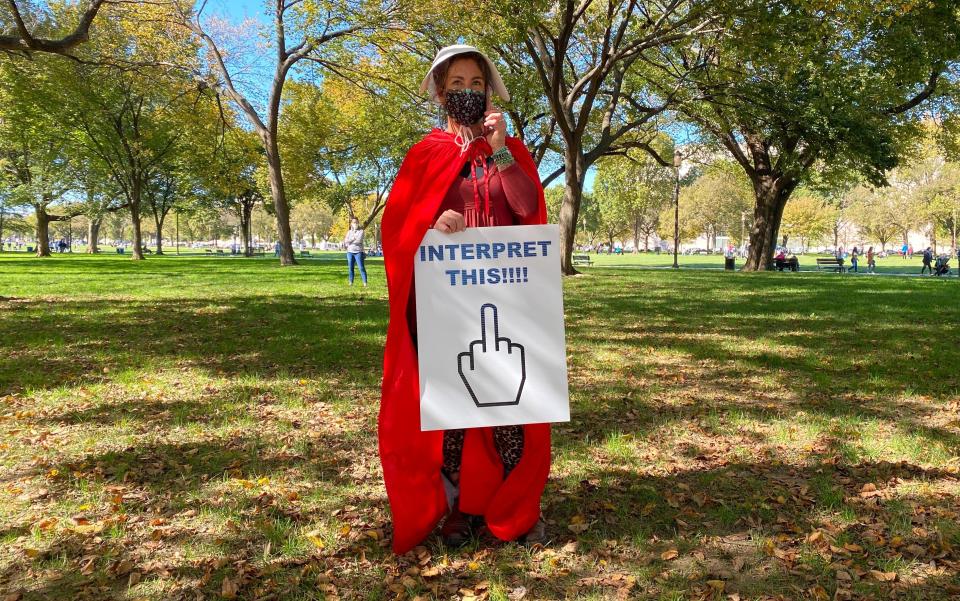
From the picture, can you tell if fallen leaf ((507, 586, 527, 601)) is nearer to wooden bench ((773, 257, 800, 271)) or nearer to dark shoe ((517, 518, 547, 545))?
dark shoe ((517, 518, 547, 545))

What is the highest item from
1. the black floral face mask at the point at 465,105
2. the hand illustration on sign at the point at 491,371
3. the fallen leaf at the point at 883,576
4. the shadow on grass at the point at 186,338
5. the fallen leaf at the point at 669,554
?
the black floral face mask at the point at 465,105

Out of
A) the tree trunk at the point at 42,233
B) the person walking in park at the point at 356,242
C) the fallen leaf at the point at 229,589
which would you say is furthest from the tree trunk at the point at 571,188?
the tree trunk at the point at 42,233

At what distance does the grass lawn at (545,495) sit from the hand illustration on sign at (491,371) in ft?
2.79

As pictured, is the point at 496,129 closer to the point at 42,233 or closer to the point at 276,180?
the point at 276,180

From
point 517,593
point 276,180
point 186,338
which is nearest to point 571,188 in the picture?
point 276,180

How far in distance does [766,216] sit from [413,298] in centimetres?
2824

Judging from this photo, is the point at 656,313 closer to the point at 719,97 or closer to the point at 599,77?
the point at 599,77

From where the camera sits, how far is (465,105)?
264cm

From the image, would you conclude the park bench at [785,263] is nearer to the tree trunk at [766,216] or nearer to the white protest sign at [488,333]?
the tree trunk at [766,216]

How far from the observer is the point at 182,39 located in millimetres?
17734

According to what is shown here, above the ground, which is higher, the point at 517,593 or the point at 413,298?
the point at 413,298

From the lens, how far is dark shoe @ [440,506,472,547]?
2.89 metres

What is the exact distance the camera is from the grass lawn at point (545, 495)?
266 cm

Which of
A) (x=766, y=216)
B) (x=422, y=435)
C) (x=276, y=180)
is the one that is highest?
(x=276, y=180)
